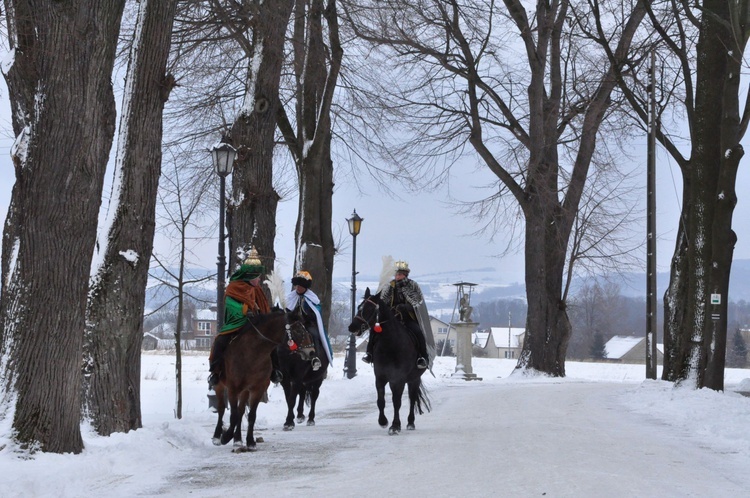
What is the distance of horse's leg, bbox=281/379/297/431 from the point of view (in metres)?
15.2

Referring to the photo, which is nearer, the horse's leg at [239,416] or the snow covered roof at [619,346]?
the horse's leg at [239,416]

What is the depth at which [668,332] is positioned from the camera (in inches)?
1133

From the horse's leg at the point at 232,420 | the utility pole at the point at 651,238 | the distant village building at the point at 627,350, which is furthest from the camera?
the distant village building at the point at 627,350

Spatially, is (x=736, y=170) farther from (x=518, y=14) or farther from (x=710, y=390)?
(x=518, y=14)

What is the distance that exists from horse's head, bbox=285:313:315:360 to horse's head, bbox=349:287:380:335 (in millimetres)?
1598

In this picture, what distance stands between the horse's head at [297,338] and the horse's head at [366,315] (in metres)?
1.60

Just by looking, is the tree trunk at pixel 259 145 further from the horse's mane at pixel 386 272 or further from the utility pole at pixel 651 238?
the utility pole at pixel 651 238

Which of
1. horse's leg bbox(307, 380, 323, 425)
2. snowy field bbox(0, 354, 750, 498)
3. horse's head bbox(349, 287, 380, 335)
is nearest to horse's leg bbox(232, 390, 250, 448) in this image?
snowy field bbox(0, 354, 750, 498)

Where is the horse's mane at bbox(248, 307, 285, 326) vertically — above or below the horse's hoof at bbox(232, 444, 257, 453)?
above

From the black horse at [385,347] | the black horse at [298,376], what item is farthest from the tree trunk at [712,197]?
the black horse at [298,376]

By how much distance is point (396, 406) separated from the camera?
14422mm

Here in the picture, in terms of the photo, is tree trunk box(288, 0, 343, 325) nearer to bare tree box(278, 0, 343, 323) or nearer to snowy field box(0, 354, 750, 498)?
bare tree box(278, 0, 343, 323)

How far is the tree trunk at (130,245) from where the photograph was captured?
40.9 feet

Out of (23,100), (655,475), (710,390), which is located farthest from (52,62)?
(710,390)
